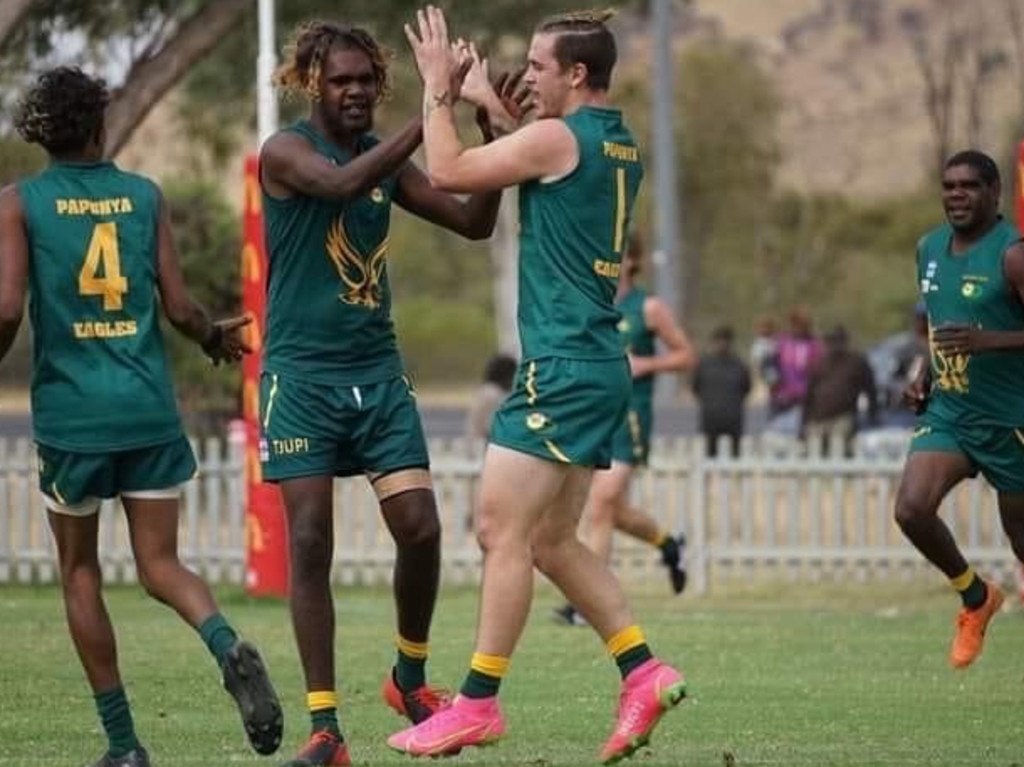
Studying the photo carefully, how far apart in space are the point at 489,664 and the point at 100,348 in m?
1.66

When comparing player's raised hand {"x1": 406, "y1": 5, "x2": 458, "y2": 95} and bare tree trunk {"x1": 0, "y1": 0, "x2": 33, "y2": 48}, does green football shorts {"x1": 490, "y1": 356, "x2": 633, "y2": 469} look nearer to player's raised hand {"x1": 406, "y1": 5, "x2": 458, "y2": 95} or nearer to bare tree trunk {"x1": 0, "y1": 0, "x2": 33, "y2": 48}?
player's raised hand {"x1": 406, "y1": 5, "x2": 458, "y2": 95}

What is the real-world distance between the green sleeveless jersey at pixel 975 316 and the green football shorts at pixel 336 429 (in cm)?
349

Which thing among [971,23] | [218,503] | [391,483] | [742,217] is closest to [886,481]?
[218,503]

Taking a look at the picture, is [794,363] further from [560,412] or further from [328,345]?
[560,412]

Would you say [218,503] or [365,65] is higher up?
[365,65]

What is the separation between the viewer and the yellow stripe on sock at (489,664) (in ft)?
31.1

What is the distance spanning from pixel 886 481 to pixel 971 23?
1312 inches

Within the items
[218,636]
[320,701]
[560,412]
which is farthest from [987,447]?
[218,636]

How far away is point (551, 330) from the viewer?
9469 millimetres

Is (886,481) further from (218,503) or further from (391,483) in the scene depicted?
(391,483)

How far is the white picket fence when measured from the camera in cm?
2225

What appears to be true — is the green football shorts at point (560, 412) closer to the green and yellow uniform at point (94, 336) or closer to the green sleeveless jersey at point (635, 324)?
the green and yellow uniform at point (94, 336)

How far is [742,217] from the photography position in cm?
6881

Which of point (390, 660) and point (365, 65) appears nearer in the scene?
point (365, 65)
